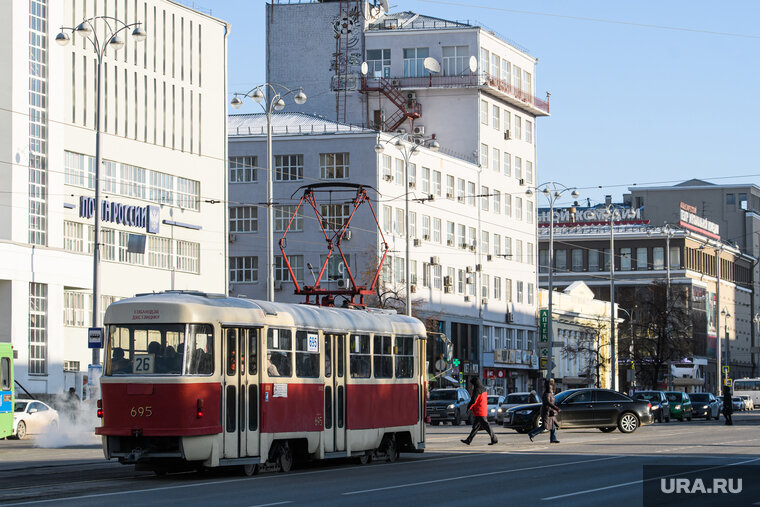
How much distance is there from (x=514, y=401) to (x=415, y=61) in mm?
37583

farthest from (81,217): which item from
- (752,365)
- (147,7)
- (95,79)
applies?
(752,365)

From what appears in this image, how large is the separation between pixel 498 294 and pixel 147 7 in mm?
34609

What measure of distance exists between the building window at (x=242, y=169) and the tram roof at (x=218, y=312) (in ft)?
177

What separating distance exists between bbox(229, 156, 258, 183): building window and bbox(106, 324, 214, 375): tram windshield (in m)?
56.9

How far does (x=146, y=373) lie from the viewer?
2050cm

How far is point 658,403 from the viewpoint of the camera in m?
59.6

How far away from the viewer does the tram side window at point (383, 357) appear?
25.1 m

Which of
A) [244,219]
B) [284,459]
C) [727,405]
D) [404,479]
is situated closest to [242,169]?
[244,219]

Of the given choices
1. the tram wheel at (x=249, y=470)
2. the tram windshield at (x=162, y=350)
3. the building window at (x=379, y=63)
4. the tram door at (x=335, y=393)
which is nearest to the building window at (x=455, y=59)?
the building window at (x=379, y=63)

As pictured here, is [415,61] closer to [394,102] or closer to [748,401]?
[394,102]

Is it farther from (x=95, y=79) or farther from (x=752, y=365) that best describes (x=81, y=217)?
(x=752, y=365)

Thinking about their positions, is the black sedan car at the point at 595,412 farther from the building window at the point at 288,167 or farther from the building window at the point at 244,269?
the building window at the point at 288,167

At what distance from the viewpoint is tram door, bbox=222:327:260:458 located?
821 inches

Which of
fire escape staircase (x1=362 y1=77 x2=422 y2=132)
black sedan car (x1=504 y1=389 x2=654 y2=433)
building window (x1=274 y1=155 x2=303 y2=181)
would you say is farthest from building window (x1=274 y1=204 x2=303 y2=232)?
black sedan car (x1=504 y1=389 x2=654 y2=433)
